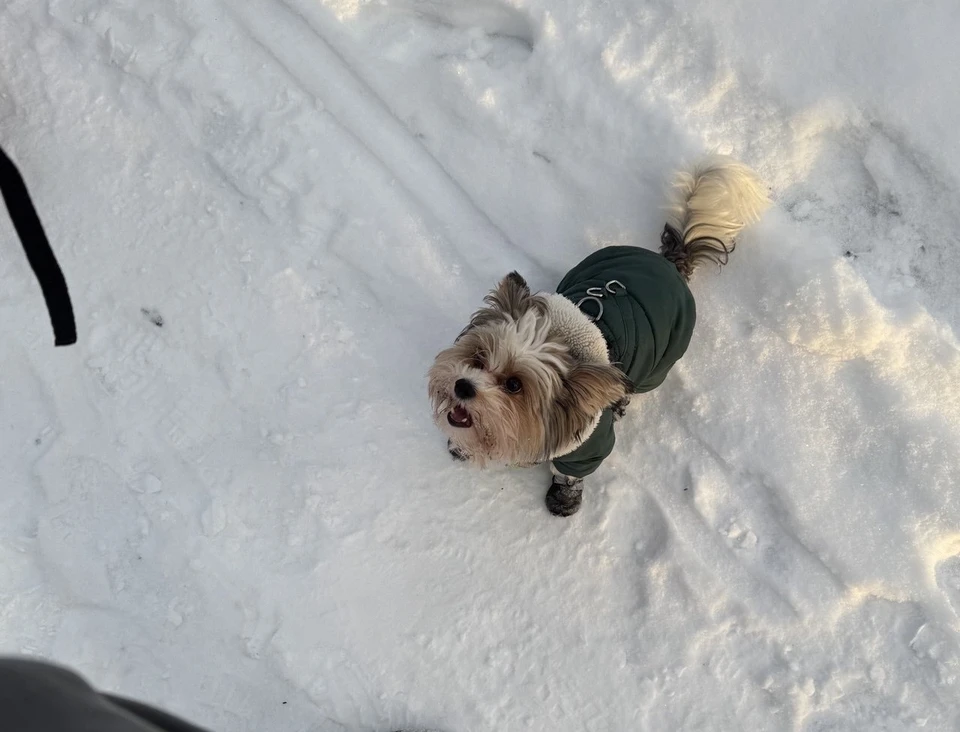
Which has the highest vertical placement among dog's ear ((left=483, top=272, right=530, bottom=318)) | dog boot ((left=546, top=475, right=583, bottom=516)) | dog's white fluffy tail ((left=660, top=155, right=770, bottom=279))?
dog's white fluffy tail ((left=660, top=155, right=770, bottom=279))

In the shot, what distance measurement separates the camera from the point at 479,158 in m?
4.18

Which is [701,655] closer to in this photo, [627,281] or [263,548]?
[627,281]

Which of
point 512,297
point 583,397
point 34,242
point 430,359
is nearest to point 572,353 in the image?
point 583,397

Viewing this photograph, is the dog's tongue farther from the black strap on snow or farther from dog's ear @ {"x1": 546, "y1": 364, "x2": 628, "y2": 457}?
the black strap on snow

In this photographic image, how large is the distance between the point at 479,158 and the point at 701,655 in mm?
→ 3027

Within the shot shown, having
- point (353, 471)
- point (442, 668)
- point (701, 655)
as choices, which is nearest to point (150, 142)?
point (353, 471)

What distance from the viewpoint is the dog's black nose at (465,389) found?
9.93 ft

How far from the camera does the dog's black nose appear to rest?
9.93 ft

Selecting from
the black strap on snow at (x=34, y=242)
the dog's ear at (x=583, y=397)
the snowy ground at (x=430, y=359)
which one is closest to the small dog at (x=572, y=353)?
the dog's ear at (x=583, y=397)

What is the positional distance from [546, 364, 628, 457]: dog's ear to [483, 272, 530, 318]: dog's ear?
0.43 meters

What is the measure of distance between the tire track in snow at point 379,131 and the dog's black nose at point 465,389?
1237mm

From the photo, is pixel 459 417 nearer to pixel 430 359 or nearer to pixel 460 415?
pixel 460 415

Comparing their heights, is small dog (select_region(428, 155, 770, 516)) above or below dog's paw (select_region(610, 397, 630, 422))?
above

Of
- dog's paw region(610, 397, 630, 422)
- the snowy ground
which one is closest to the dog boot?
the snowy ground
